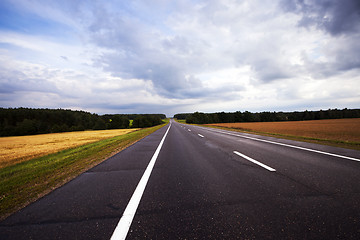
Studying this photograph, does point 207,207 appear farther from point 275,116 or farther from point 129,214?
point 275,116

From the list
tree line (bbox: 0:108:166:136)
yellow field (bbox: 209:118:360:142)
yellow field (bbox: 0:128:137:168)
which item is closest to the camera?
yellow field (bbox: 0:128:137:168)

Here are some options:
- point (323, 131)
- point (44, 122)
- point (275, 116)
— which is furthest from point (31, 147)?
point (275, 116)

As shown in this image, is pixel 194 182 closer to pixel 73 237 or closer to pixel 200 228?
pixel 200 228

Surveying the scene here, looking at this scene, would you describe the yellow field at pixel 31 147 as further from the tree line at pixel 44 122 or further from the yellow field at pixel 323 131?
the tree line at pixel 44 122

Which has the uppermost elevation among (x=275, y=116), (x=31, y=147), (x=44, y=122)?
(x=275, y=116)

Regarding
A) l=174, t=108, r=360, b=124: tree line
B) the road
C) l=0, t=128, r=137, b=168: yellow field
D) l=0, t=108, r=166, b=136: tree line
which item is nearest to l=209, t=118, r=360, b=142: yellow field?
the road

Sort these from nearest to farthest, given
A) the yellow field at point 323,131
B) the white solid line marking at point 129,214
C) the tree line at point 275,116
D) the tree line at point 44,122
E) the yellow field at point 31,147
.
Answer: the white solid line marking at point 129,214 < the yellow field at point 31,147 < the yellow field at point 323,131 < the tree line at point 44,122 < the tree line at point 275,116

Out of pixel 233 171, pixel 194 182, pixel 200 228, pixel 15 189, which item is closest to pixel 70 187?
pixel 15 189

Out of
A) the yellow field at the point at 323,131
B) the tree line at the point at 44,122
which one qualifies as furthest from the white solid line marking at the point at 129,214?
the tree line at the point at 44,122

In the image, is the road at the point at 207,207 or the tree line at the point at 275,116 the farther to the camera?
the tree line at the point at 275,116

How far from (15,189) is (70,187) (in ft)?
5.01

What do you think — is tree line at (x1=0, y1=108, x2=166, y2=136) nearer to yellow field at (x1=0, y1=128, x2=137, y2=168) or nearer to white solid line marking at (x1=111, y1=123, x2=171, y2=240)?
yellow field at (x1=0, y1=128, x2=137, y2=168)

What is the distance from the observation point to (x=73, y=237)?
1843 millimetres

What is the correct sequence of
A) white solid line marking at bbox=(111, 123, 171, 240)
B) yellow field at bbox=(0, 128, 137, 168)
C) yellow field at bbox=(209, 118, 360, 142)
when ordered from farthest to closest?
yellow field at bbox=(209, 118, 360, 142), yellow field at bbox=(0, 128, 137, 168), white solid line marking at bbox=(111, 123, 171, 240)
